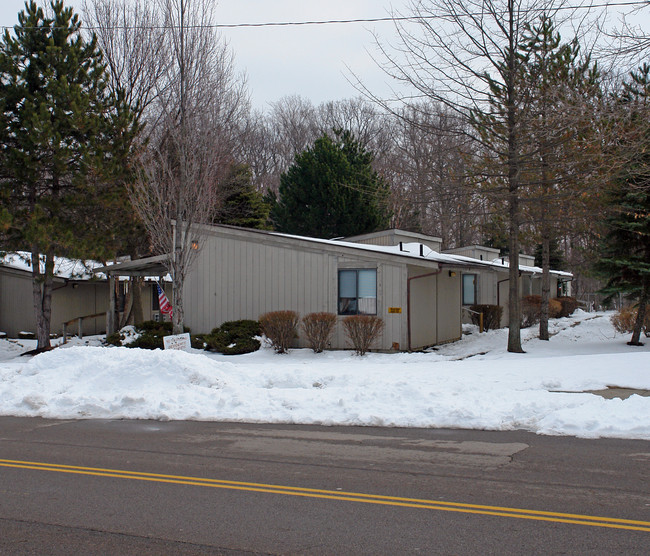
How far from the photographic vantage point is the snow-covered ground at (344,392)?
32.1 feet

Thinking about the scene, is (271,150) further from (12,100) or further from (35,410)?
(35,410)

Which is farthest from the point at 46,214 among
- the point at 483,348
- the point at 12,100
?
the point at 483,348

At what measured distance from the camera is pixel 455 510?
18.8 feet

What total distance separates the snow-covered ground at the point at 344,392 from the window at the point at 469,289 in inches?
557

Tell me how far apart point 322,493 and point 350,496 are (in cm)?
28

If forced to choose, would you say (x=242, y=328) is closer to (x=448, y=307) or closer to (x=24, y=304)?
(x=448, y=307)

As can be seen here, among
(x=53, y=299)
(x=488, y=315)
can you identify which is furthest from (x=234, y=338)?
(x=488, y=315)

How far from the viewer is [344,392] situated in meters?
11.6

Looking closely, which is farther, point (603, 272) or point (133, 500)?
point (603, 272)

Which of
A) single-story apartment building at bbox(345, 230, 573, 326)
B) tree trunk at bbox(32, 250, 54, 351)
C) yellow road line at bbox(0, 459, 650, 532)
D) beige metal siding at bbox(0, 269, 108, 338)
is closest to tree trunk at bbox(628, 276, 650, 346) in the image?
single-story apartment building at bbox(345, 230, 573, 326)

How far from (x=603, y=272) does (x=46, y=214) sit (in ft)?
55.8

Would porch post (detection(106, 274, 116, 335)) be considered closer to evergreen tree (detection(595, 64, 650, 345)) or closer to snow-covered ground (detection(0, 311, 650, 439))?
snow-covered ground (detection(0, 311, 650, 439))

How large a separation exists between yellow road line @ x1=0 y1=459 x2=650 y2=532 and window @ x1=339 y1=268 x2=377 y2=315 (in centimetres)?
1305

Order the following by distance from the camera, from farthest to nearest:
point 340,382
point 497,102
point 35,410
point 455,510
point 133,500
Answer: point 497,102
point 340,382
point 35,410
point 133,500
point 455,510
